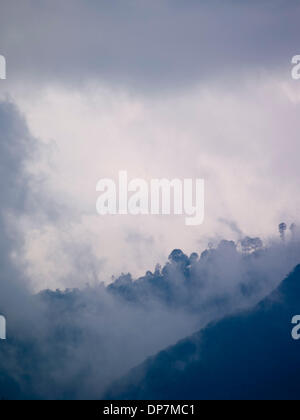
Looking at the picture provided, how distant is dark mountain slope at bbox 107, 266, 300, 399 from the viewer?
152m

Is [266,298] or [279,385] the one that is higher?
[266,298]

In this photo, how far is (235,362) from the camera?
183 m

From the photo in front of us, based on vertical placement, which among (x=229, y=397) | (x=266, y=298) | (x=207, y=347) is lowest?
(x=229, y=397)

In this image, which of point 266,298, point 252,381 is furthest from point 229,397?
point 266,298

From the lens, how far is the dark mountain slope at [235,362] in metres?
152
